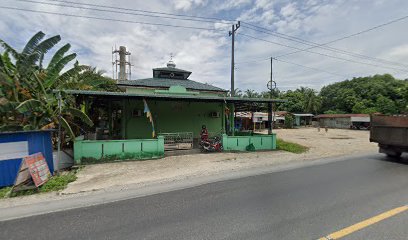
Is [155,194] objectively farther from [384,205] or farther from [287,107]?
[287,107]

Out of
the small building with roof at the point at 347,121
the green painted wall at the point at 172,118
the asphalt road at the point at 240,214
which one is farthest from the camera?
the small building with roof at the point at 347,121

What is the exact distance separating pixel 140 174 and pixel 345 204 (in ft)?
20.4

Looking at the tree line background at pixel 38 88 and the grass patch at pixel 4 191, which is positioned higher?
the tree line background at pixel 38 88

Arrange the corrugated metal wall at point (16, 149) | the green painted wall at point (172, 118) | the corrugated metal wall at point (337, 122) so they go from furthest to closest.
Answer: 1. the corrugated metal wall at point (337, 122)
2. the green painted wall at point (172, 118)
3. the corrugated metal wall at point (16, 149)

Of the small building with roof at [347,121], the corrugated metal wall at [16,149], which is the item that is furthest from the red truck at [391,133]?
the small building with roof at [347,121]

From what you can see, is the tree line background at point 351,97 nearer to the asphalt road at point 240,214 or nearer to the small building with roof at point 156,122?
the small building with roof at point 156,122

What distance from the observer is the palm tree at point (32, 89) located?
892 centimetres

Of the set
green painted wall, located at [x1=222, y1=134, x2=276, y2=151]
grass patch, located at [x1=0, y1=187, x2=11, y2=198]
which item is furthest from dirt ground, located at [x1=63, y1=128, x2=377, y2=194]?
grass patch, located at [x1=0, y1=187, x2=11, y2=198]

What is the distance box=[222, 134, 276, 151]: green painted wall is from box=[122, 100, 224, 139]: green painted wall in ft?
4.86

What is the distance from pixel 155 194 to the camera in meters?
5.72

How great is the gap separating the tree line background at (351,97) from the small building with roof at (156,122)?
103ft

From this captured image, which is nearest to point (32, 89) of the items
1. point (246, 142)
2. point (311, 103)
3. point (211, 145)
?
point (211, 145)

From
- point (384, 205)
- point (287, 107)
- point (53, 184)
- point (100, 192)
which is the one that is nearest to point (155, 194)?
point (100, 192)

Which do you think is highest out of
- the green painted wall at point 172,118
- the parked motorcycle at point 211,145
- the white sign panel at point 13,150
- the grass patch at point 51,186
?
the green painted wall at point 172,118
